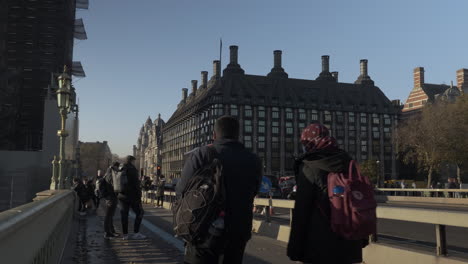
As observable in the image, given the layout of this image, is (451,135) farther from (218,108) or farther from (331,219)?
(218,108)

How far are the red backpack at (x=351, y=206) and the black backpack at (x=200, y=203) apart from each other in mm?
801

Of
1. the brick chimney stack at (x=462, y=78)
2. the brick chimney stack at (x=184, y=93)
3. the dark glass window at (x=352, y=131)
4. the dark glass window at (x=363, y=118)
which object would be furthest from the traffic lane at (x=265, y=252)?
the brick chimney stack at (x=184, y=93)

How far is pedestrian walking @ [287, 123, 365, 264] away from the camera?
3.28 m

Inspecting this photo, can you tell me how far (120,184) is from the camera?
929 cm

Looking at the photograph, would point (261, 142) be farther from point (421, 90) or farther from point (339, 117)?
point (421, 90)

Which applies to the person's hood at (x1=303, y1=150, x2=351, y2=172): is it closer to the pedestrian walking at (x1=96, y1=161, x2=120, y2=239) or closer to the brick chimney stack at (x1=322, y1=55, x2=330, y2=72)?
the pedestrian walking at (x1=96, y1=161, x2=120, y2=239)

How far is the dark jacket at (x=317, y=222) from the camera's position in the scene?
3275mm

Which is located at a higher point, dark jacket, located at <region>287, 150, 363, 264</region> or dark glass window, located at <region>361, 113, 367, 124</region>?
dark glass window, located at <region>361, 113, 367, 124</region>

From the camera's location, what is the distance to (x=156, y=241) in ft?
31.4

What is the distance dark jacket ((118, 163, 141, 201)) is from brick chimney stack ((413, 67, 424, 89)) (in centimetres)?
9546

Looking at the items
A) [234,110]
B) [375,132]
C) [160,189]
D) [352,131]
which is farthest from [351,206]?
[375,132]

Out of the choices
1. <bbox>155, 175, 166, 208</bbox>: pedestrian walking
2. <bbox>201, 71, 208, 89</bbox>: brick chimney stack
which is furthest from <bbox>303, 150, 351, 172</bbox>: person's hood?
<bbox>201, 71, 208, 89</bbox>: brick chimney stack

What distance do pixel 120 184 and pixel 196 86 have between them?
363 ft

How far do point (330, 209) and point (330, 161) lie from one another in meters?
0.35
